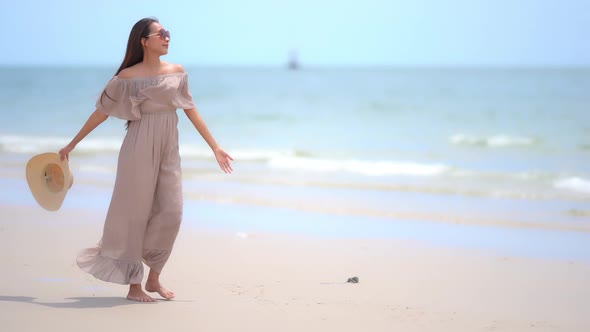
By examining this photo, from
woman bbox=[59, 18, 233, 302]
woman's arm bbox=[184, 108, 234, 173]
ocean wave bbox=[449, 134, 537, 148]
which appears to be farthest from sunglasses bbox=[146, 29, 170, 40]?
ocean wave bbox=[449, 134, 537, 148]

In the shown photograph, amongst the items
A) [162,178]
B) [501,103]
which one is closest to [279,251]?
[162,178]

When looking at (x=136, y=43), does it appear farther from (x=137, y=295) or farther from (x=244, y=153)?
(x=244, y=153)

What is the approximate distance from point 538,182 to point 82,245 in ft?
25.7

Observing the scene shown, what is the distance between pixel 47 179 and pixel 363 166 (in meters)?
9.74

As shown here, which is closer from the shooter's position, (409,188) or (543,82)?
(409,188)

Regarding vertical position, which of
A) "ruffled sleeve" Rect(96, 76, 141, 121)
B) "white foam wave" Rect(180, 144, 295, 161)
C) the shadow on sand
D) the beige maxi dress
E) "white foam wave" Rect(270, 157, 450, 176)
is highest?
"white foam wave" Rect(180, 144, 295, 161)

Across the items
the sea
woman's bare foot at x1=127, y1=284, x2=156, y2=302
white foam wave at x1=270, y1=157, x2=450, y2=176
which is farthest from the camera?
white foam wave at x1=270, y1=157, x2=450, y2=176

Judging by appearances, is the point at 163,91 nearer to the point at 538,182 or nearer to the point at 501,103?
the point at 538,182

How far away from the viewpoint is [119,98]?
4.49 metres

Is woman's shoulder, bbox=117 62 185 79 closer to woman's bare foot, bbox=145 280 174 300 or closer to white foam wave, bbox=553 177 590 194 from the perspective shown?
woman's bare foot, bbox=145 280 174 300

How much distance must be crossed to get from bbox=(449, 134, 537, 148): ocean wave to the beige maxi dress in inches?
574

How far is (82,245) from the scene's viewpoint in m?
6.58

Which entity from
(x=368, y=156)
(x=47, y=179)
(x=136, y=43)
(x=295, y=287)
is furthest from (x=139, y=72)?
(x=368, y=156)

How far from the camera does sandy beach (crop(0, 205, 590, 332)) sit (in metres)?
4.32
